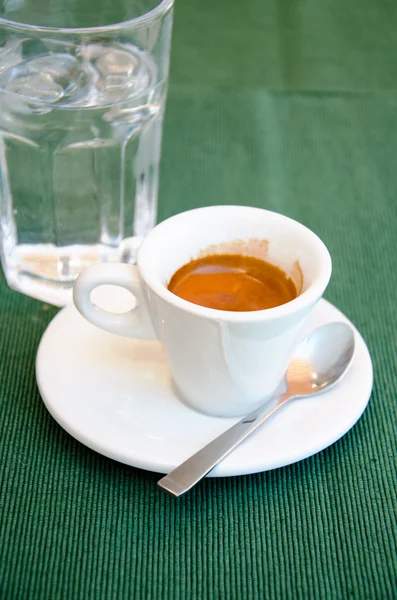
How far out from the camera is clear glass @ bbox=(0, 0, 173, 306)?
69 cm

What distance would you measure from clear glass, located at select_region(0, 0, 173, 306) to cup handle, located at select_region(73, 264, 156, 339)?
17 centimetres

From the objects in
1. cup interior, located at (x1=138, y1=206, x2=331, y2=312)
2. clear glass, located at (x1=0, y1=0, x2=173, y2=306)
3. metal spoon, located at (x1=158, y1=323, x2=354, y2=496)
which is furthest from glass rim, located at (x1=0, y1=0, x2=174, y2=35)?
metal spoon, located at (x1=158, y1=323, x2=354, y2=496)

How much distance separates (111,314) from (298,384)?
17 centimetres

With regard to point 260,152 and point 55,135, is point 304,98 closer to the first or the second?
point 260,152

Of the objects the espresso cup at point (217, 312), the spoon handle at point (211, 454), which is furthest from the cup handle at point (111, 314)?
the spoon handle at point (211, 454)

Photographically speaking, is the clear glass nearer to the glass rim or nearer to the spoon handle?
the glass rim

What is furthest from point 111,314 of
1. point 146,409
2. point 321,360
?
point 321,360

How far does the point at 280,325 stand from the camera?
53 centimetres

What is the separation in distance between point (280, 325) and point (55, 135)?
32cm

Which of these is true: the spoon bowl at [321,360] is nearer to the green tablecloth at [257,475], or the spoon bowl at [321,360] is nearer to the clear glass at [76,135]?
the green tablecloth at [257,475]

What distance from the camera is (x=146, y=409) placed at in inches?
23.0

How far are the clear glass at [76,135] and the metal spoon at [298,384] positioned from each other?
267 millimetres

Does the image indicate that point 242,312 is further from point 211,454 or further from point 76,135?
point 76,135

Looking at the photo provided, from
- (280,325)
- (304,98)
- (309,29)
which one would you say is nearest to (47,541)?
(280,325)
